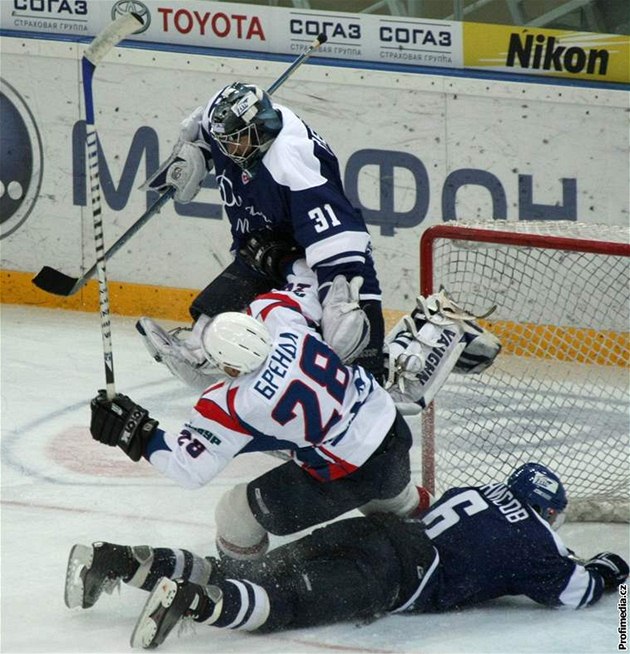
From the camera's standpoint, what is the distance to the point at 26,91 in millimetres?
5844

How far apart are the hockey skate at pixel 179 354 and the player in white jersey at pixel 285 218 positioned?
4.2 inches

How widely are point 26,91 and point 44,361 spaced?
4.00ft

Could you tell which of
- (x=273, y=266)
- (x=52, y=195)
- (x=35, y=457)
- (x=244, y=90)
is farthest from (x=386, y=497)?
(x=52, y=195)

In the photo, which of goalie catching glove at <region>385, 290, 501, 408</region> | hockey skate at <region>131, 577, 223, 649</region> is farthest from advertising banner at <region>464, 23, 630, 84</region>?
hockey skate at <region>131, 577, 223, 649</region>

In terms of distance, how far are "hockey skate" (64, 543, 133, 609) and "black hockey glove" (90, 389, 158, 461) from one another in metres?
0.21

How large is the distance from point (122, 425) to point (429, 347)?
998 millimetres

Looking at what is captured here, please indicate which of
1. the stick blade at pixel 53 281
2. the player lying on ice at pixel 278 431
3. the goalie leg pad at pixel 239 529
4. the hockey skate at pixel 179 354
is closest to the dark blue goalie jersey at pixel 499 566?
the player lying on ice at pixel 278 431

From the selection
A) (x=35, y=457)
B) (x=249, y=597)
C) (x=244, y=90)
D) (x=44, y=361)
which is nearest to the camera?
(x=249, y=597)

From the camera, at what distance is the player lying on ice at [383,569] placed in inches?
122

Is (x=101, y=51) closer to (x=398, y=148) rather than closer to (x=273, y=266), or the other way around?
(x=273, y=266)

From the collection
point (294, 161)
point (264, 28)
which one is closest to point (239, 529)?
point (294, 161)

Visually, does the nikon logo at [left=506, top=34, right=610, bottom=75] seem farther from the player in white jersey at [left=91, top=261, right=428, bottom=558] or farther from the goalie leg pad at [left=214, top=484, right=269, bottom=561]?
the goalie leg pad at [left=214, top=484, right=269, bottom=561]

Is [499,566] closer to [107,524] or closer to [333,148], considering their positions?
[107,524]

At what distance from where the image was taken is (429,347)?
12.6 ft
